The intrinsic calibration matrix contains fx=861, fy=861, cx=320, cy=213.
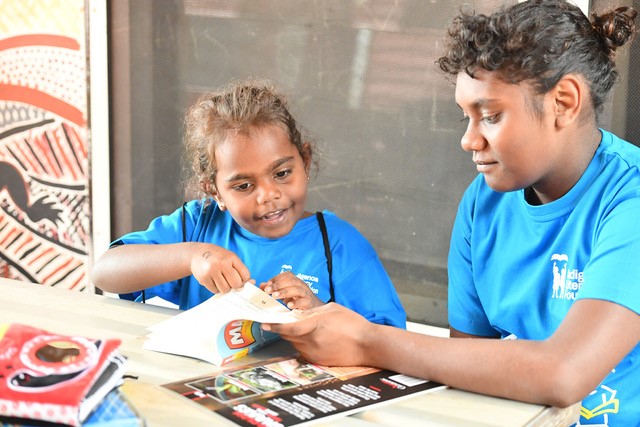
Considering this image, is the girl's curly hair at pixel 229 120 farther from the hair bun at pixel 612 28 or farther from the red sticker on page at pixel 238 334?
the hair bun at pixel 612 28

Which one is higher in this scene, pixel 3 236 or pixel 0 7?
pixel 0 7

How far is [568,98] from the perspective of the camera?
155 centimetres

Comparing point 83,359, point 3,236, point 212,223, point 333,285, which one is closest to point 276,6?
point 212,223

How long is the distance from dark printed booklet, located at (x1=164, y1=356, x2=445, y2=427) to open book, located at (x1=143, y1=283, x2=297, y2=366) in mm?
65

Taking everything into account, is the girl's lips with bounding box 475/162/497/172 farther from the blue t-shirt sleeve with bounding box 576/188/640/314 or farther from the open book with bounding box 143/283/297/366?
the open book with bounding box 143/283/297/366

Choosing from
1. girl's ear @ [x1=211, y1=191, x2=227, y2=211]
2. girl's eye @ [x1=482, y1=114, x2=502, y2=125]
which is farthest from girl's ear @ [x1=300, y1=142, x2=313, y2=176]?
girl's eye @ [x1=482, y1=114, x2=502, y2=125]

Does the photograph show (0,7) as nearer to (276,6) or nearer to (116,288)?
(276,6)

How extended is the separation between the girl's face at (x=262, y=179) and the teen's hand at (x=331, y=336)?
0.51m

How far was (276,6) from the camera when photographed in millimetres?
Result: 2967

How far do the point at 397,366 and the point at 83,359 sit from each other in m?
0.51

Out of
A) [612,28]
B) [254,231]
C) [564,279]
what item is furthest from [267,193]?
[612,28]

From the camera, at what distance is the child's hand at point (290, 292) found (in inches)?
66.2

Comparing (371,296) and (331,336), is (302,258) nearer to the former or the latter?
(371,296)

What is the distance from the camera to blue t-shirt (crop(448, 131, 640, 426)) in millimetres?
1430
